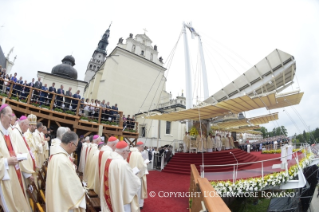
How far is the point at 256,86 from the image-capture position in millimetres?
11992

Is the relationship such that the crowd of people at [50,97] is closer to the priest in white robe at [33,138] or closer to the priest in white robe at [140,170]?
the priest in white robe at [33,138]

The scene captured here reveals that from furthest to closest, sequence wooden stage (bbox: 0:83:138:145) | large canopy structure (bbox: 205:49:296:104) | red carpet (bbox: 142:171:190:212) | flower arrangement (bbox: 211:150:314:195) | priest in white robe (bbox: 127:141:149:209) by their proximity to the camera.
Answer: large canopy structure (bbox: 205:49:296:104), wooden stage (bbox: 0:83:138:145), flower arrangement (bbox: 211:150:314:195), red carpet (bbox: 142:171:190:212), priest in white robe (bbox: 127:141:149:209)

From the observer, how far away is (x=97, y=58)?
54.1 meters

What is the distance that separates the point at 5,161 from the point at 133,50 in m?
26.8

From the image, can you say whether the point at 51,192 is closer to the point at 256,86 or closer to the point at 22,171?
the point at 22,171

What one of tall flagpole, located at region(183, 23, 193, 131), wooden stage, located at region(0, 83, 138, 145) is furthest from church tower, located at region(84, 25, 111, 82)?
wooden stage, located at region(0, 83, 138, 145)

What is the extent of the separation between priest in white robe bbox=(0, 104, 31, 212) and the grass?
9.14 meters

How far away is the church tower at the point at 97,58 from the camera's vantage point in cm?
5238

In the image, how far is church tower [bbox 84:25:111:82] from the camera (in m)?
52.4

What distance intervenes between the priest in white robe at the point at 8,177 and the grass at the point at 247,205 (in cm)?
914

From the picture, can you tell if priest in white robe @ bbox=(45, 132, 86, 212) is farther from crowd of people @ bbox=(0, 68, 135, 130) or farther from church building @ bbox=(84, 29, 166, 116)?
church building @ bbox=(84, 29, 166, 116)

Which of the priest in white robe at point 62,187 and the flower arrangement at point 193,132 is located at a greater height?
the flower arrangement at point 193,132

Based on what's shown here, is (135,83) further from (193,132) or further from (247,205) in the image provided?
(247,205)

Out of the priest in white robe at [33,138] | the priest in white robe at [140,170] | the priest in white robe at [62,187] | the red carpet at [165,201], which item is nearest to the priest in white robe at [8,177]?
the priest in white robe at [62,187]
